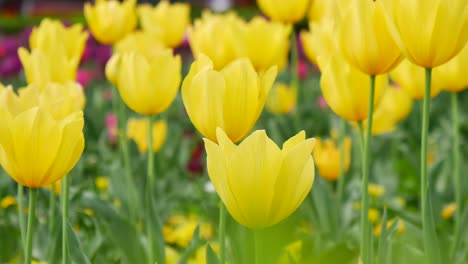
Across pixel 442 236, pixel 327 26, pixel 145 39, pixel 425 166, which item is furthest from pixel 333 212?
pixel 425 166

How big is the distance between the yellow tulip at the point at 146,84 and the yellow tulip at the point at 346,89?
36cm

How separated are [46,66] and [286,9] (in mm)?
957

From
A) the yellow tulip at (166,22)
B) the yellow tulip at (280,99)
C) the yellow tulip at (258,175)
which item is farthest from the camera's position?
the yellow tulip at (280,99)

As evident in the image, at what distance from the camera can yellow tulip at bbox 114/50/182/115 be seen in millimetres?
1672

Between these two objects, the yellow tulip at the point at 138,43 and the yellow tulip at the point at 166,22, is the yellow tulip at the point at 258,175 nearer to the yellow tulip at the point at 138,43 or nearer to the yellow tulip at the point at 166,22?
the yellow tulip at the point at 138,43

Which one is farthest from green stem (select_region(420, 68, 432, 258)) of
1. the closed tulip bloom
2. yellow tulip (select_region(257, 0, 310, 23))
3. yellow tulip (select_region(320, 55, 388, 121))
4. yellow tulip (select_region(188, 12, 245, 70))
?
yellow tulip (select_region(257, 0, 310, 23))

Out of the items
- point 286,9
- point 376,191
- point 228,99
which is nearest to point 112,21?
point 286,9

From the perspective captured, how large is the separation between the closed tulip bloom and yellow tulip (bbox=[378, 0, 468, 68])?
85 cm

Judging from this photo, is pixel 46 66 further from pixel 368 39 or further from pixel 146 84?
pixel 368 39

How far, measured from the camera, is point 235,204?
1072mm

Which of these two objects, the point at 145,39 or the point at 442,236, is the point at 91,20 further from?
the point at 442,236

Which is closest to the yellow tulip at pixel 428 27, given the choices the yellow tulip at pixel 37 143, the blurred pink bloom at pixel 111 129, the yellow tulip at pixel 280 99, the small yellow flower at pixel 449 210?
the yellow tulip at pixel 37 143

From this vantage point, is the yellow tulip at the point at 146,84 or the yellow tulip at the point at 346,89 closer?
the yellow tulip at the point at 346,89

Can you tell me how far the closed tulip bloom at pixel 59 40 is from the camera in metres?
1.88
